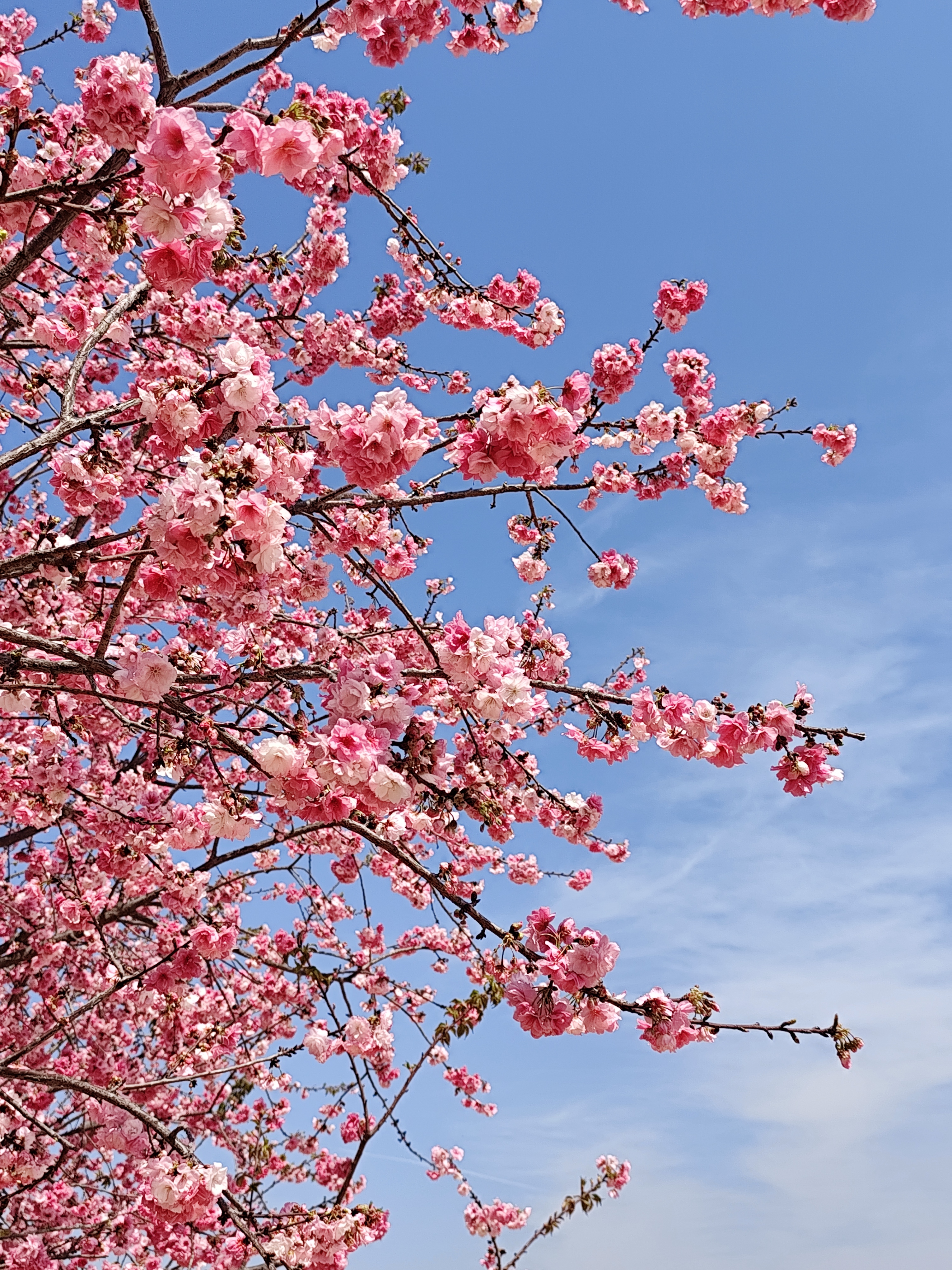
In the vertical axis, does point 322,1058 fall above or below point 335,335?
below

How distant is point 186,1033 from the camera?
6.94 metres

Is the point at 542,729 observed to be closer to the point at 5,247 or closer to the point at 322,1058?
the point at 322,1058

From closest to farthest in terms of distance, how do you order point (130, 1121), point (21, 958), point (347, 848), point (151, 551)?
point (151, 551) < point (130, 1121) < point (347, 848) < point (21, 958)

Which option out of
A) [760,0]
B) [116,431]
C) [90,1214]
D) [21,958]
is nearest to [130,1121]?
[21,958]

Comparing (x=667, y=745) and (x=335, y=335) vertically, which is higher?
(x=335, y=335)

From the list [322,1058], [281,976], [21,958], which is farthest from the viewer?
[281,976]

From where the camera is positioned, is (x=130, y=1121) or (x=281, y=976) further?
(x=281, y=976)

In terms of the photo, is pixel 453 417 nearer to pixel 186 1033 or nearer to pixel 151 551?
pixel 151 551

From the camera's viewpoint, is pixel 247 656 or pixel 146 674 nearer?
pixel 146 674

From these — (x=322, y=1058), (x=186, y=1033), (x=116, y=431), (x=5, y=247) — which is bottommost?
A: (x=322, y=1058)

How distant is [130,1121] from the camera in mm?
4184

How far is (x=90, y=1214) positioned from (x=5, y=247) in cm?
789

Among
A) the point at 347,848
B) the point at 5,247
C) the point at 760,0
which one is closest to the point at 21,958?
the point at 347,848

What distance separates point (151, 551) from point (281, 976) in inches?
230
